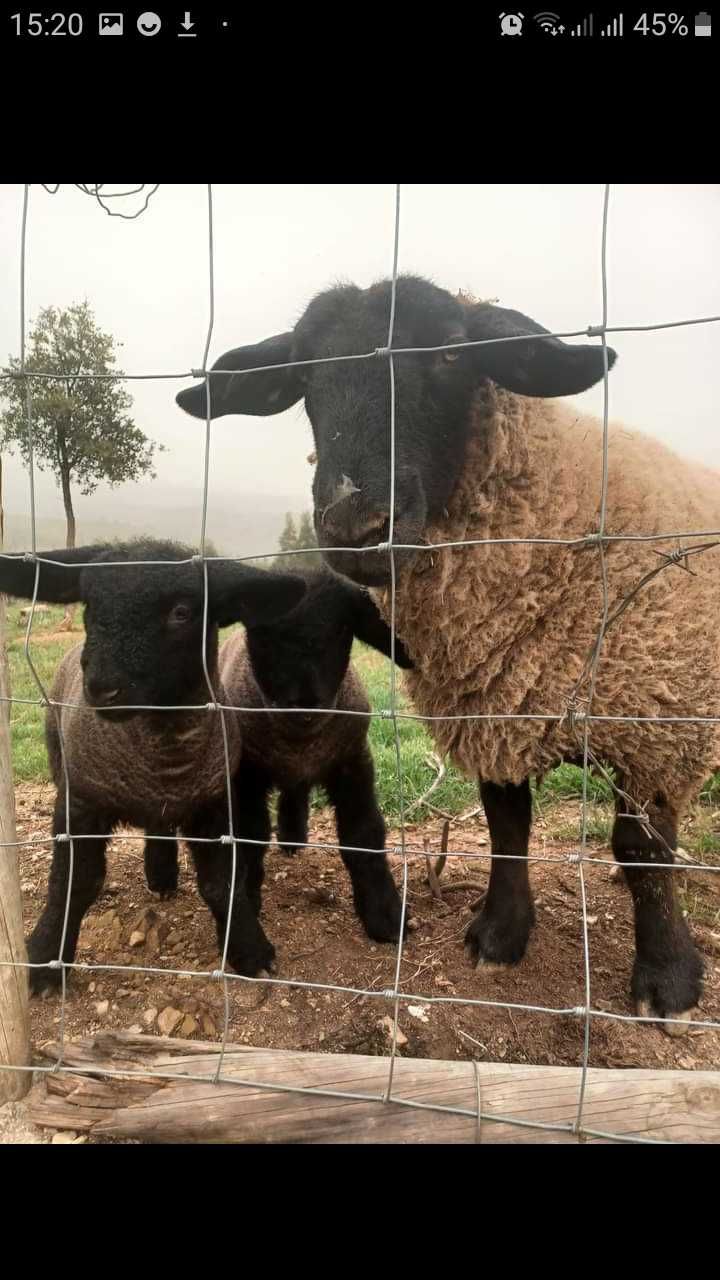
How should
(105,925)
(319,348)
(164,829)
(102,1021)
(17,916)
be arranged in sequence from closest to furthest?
(17,916) < (319,348) < (102,1021) < (164,829) < (105,925)

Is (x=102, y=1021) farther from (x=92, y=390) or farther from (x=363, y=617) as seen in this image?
(x=92, y=390)

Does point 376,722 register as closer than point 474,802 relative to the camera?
No

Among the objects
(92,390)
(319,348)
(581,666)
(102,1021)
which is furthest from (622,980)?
(92,390)

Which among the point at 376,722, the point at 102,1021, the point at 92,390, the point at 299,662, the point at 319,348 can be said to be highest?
the point at 92,390

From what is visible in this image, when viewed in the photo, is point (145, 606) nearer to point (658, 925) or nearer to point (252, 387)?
point (252, 387)

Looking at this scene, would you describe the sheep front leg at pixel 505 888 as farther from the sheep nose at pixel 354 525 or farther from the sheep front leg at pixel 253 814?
the sheep nose at pixel 354 525

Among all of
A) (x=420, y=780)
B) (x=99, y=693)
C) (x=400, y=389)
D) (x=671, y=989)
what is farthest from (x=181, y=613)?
(x=420, y=780)

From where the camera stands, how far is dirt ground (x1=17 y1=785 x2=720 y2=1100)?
261cm

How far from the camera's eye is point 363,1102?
1744mm

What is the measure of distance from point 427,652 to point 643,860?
3.28 feet

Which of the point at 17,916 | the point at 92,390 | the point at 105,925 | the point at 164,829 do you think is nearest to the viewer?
the point at 17,916

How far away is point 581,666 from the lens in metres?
2.50

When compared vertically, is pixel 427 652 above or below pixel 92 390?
below

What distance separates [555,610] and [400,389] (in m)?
0.85
